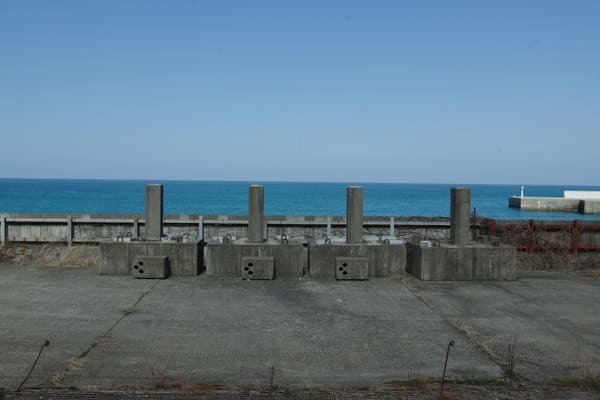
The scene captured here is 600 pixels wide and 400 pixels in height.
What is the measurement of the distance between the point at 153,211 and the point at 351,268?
4.73 m

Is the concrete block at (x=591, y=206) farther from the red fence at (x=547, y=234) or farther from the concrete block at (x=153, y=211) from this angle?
the concrete block at (x=153, y=211)

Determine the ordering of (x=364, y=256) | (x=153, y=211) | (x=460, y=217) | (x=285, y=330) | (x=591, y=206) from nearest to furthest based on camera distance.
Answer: (x=285, y=330)
(x=364, y=256)
(x=460, y=217)
(x=153, y=211)
(x=591, y=206)

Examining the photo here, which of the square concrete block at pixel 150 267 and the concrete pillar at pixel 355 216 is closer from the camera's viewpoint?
the square concrete block at pixel 150 267

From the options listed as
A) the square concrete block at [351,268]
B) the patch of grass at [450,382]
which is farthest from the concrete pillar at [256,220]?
the patch of grass at [450,382]

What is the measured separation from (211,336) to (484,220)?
50.7 feet

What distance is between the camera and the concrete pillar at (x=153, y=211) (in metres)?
13.8

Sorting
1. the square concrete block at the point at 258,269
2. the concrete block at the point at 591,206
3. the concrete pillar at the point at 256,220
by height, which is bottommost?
the concrete block at the point at 591,206

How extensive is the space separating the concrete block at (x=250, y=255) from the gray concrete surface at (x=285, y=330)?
18.0 inches

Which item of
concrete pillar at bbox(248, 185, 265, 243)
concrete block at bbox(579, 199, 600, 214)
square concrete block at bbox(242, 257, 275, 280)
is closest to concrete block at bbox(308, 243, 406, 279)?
square concrete block at bbox(242, 257, 275, 280)

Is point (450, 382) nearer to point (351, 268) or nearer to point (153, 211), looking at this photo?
point (351, 268)

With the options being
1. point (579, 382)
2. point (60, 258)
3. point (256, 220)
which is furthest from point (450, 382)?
point (60, 258)

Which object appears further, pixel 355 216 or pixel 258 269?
pixel 355 216

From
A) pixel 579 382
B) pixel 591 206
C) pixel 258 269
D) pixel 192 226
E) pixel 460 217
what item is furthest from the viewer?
pixel 591 206

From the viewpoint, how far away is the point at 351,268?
505 inches
